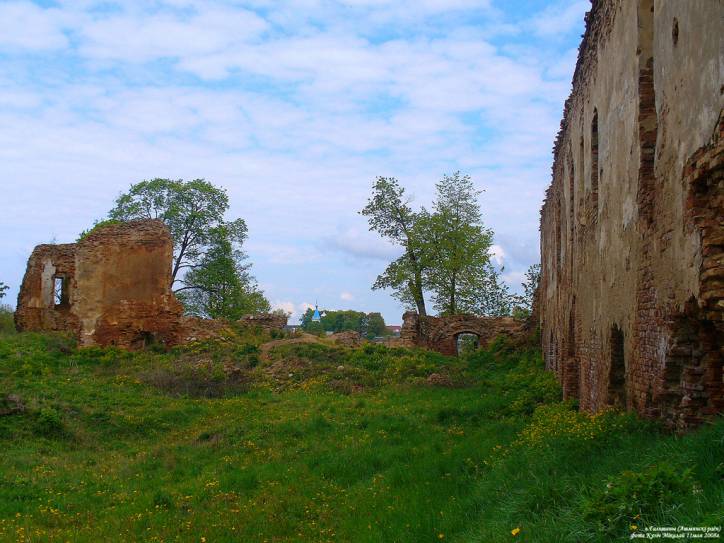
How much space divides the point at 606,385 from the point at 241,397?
10.6 meters

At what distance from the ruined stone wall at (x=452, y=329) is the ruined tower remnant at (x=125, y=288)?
1380 centimetres

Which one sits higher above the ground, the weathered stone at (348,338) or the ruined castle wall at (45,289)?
the ruined castle wall at (45,289)

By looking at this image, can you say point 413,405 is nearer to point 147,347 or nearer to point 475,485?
point 475,485

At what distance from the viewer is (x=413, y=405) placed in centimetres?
1523

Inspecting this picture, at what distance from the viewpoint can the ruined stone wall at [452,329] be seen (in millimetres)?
34531

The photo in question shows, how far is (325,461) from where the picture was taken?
10.3m

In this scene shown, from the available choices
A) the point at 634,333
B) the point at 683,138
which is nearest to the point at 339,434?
the point at 634,333

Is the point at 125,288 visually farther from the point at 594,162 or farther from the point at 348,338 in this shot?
the point at 594,162

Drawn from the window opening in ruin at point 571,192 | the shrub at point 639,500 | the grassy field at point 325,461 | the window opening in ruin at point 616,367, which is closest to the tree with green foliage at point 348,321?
the grassy field at point 325,461

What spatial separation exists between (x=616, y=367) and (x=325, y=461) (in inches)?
176

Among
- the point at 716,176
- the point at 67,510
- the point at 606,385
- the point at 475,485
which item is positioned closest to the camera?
the point at 716,176

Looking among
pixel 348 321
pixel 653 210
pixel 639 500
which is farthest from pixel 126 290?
pixel 348 321

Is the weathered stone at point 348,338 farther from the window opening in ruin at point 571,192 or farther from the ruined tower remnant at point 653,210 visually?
the ruined tower remnant at point 653,210

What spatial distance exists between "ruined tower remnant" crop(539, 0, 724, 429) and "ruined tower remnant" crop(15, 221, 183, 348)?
53.4 ft
